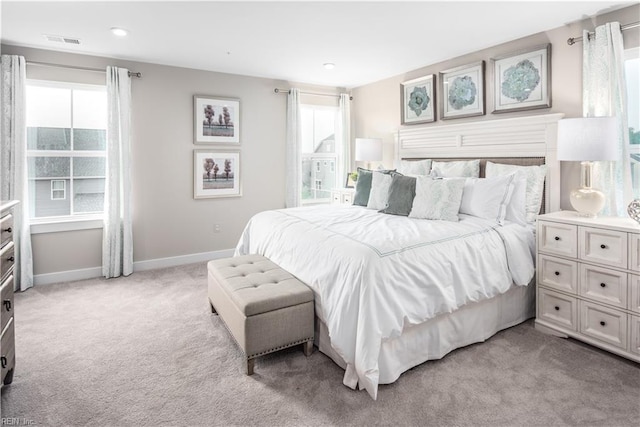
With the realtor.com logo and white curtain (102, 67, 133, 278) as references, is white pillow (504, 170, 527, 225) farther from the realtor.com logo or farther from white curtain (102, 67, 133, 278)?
white curtain (102, 67, 133, 278)

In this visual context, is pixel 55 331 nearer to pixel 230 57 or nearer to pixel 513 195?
pixel 230 57

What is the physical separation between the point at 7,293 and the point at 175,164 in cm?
279

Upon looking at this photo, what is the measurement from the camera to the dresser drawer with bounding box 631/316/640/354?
229cm

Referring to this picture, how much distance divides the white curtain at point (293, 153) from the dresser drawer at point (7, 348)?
3.64 m

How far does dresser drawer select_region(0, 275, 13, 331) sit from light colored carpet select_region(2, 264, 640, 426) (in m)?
0.43

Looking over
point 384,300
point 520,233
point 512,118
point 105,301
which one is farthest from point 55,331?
point 512,118

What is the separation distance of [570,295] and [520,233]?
21.5 inches

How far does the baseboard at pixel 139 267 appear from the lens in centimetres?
399

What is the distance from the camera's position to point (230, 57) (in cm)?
416

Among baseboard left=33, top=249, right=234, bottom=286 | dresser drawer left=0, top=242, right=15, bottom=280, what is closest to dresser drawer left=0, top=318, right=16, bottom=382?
dresser drawer left=0, top=242, right=15, bottom=280

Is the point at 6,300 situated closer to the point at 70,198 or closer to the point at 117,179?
the point at 117,179

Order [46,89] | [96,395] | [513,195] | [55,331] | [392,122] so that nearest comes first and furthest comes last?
1. [96,395]
2. [55,331]
3. [513,195]
4. [46,89]
5. [392,122]

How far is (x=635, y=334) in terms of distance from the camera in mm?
2301

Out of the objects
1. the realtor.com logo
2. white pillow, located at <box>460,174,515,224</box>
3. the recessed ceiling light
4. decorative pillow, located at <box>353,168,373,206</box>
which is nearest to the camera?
the realtor.com logo
